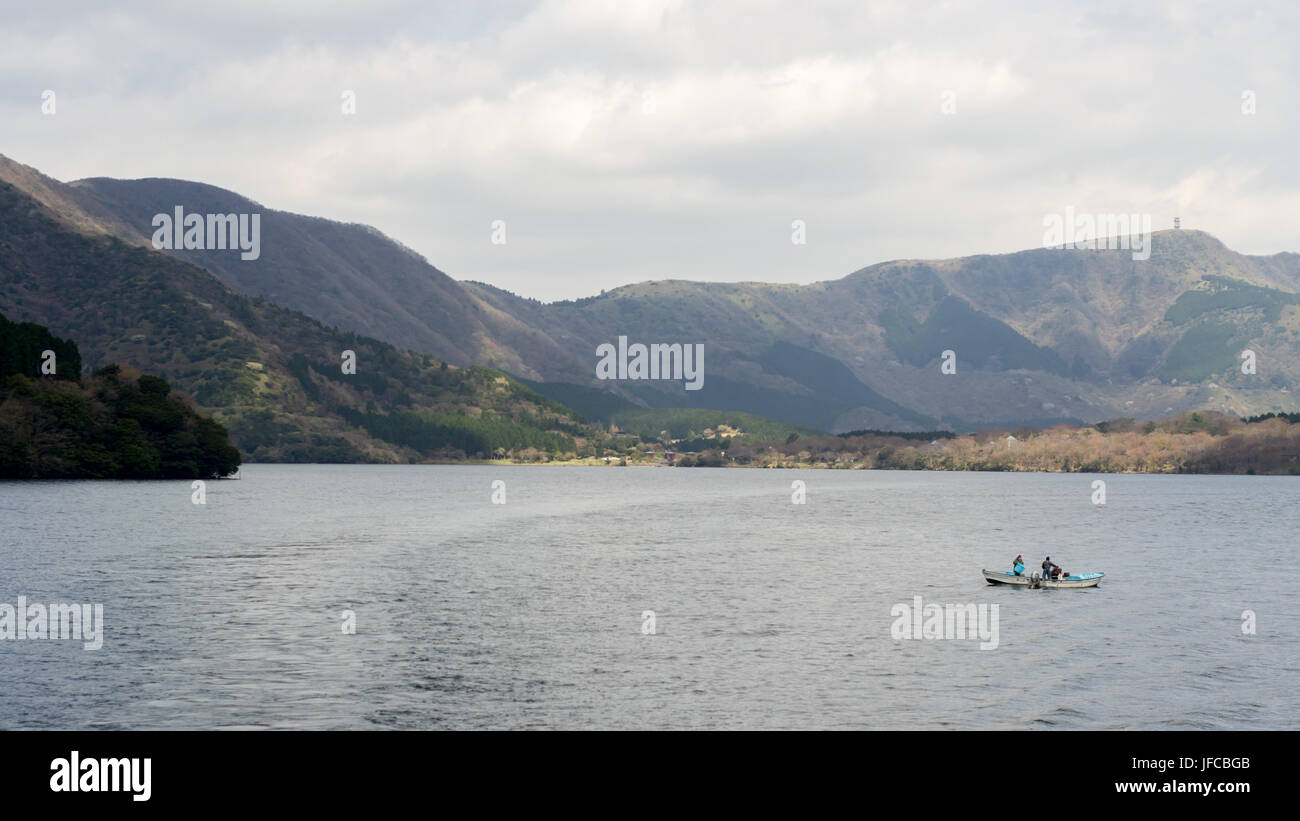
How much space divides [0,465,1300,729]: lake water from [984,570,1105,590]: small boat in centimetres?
109

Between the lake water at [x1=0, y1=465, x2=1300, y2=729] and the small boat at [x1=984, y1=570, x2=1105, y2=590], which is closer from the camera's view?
the lake water at [x1=0, y1=465, x2=1300, y2=729]

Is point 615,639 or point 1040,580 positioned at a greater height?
point 615,639

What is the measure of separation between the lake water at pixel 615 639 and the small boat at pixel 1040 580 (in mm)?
1086

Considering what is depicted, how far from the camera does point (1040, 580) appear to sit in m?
103

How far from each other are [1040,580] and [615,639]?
49.2 m

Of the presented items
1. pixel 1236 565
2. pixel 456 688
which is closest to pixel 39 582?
pixel 456 688

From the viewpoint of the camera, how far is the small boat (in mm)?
103000

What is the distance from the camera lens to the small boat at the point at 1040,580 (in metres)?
103

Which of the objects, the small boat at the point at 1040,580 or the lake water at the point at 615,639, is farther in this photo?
the small boat at the point at 1040,580
